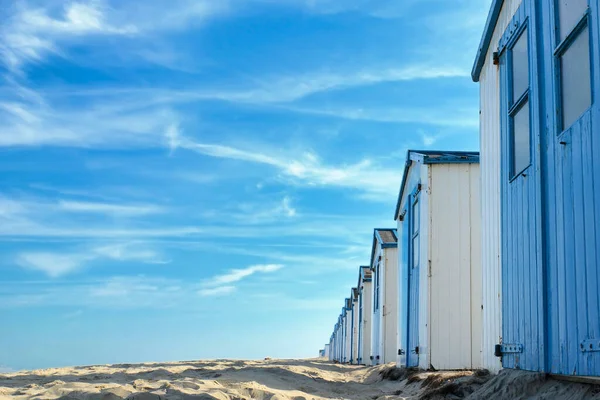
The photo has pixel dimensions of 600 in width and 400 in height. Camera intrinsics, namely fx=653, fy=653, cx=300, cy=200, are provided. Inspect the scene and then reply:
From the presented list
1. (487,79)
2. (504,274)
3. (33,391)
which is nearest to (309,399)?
(504,274)

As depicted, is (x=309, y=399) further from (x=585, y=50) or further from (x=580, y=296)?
(x=585, y=50)

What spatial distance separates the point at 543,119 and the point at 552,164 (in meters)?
0.48

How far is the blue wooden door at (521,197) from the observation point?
20.2 ft

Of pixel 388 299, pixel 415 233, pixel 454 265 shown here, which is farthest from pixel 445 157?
pixel 388 299

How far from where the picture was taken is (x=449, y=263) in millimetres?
11852

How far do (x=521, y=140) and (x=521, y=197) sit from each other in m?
0.64

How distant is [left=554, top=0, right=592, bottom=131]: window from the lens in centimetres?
520

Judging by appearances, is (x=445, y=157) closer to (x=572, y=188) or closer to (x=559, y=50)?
(x=559, y=50)

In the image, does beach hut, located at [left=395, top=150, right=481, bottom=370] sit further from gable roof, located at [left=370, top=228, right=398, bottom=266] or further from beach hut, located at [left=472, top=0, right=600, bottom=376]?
gable roof, located at [left=370, top=228, right=398, bottom=266]

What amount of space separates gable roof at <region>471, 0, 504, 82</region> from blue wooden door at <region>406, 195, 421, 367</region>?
15.5 feet

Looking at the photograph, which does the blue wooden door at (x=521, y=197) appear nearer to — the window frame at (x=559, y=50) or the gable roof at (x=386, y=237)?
the window frame at (x=559, y=50)

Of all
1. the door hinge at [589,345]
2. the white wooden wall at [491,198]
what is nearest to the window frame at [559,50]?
the white wooden wall at [491,198]

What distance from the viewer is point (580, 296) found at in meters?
5.13

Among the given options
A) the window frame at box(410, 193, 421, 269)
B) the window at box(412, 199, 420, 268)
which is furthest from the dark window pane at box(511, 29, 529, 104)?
the window at box(412, 199, 420, 268)
